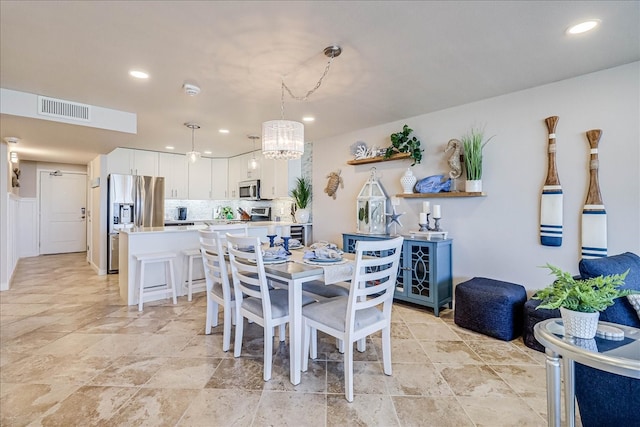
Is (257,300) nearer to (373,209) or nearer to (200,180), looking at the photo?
(373,209)

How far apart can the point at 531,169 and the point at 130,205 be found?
20.2 feet

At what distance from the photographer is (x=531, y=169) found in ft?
9.93

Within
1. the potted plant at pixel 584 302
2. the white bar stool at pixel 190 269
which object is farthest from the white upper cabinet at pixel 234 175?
the potted plant at pixel 584 302

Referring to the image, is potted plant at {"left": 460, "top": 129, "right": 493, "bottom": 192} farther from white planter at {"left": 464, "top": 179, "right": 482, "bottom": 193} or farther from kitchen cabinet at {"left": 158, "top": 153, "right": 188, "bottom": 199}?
kitchen cabinet at {"left": 158, "top": 153, "right": 188, "bottom": 199}

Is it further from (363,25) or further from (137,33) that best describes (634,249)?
(137,33)

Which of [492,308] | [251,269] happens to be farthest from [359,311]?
[492,308]

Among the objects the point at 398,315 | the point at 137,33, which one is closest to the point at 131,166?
the point at 137,33

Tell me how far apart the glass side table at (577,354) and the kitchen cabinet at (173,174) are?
6.78 meters

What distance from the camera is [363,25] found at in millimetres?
1951

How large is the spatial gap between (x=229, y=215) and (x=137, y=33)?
5472 millimetres

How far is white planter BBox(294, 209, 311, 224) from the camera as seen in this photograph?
5.24 metres

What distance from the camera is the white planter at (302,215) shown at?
524 centimetres

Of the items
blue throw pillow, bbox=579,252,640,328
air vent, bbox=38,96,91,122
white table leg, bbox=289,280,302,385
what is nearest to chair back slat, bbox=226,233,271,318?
white table leg, bbox=289,280,302,385

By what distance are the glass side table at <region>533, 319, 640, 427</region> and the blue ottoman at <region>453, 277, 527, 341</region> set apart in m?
1.56
